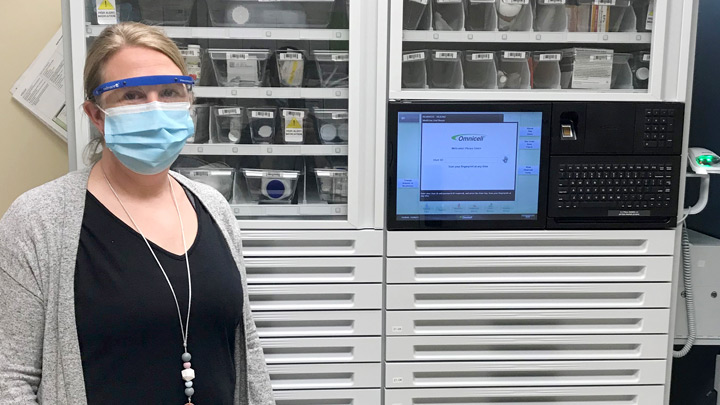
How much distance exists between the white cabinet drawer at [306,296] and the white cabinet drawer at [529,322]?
0.28ft

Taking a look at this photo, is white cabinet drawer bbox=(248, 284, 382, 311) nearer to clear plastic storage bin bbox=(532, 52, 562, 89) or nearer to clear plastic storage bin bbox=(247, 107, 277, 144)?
clear plastic storage bin bbox=(247, 107, 277, 144)

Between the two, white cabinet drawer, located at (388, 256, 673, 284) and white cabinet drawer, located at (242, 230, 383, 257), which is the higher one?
white cabinet drawer, located at (242, 230, 383, 257)

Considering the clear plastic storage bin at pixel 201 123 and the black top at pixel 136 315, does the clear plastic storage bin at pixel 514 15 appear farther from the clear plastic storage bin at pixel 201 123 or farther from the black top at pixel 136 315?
the black top at pixel 136 315

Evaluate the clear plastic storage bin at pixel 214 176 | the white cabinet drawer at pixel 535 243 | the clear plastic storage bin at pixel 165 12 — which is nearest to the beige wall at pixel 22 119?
the clear plastic storage bin at pixel 165 12

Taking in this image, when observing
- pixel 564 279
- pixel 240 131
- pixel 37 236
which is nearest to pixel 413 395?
pixel 564 279

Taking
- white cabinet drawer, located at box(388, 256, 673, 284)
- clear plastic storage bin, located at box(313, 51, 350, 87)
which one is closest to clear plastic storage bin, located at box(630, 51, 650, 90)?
white cabinet drawer, located at box(388, 256, 673, 284)

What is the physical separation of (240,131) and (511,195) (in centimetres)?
96

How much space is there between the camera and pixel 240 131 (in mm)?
2109

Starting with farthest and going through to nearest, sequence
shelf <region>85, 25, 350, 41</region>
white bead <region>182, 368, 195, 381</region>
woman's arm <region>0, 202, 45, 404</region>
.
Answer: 1. shelf <region>85, 25, 350, 41</region>
2. white bead <region>182, 368, 195, 381</region>
3. woman's arm <region>0, 202, 45, 404</region>

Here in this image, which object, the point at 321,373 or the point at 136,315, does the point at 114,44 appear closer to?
the point at 136,315

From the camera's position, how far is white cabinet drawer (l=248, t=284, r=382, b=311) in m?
1.99

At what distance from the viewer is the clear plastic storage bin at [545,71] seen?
210 centimetres

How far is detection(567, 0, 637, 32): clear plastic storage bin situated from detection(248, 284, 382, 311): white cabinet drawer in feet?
3.77

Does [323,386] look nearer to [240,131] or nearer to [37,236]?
[240,131]
